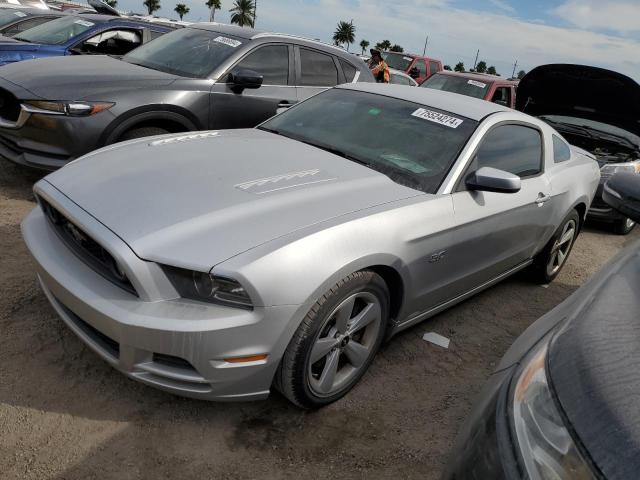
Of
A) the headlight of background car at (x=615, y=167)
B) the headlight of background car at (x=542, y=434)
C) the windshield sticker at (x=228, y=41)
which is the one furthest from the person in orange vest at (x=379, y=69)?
the headlight of background car at (x=542, y=434)

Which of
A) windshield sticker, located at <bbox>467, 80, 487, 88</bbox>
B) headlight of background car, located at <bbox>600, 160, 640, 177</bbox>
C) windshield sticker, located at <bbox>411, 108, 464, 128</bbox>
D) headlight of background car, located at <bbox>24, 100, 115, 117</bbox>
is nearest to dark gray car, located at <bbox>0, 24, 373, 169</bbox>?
headlight of background car, located at <bbox>24, 100, 115, 117</bbox>

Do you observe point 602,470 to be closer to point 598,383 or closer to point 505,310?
point 598,383

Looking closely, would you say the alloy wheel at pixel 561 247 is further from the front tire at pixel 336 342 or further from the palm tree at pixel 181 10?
the palm tree at pixel 181 10

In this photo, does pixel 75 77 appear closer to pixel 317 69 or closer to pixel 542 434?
pixel 317 69

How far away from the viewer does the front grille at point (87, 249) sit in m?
2.16

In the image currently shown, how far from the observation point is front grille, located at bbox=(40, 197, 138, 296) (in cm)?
216

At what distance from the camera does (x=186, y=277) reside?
6.78 feet

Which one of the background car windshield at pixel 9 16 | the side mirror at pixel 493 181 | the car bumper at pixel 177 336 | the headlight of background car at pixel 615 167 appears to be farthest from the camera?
the background car windshield at pixel 9 16

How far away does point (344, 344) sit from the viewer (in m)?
2.55

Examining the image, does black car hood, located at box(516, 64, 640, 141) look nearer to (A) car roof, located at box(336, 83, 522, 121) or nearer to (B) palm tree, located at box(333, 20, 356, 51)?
(A) car roof, located at box(336, 83, 522, 121)

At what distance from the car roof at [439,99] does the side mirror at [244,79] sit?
1.31 metres

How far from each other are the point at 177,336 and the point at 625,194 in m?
1.96

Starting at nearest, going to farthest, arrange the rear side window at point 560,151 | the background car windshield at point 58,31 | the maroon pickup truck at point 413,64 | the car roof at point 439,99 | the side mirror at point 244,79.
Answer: the car roof at point 439,99 < the rear side window at point 560,151 < the side mirror at point 244,79 < the background car windshield at point 58,31 < the maroon pickup truck at point 413,64

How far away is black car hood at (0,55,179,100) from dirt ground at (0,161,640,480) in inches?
71.3
